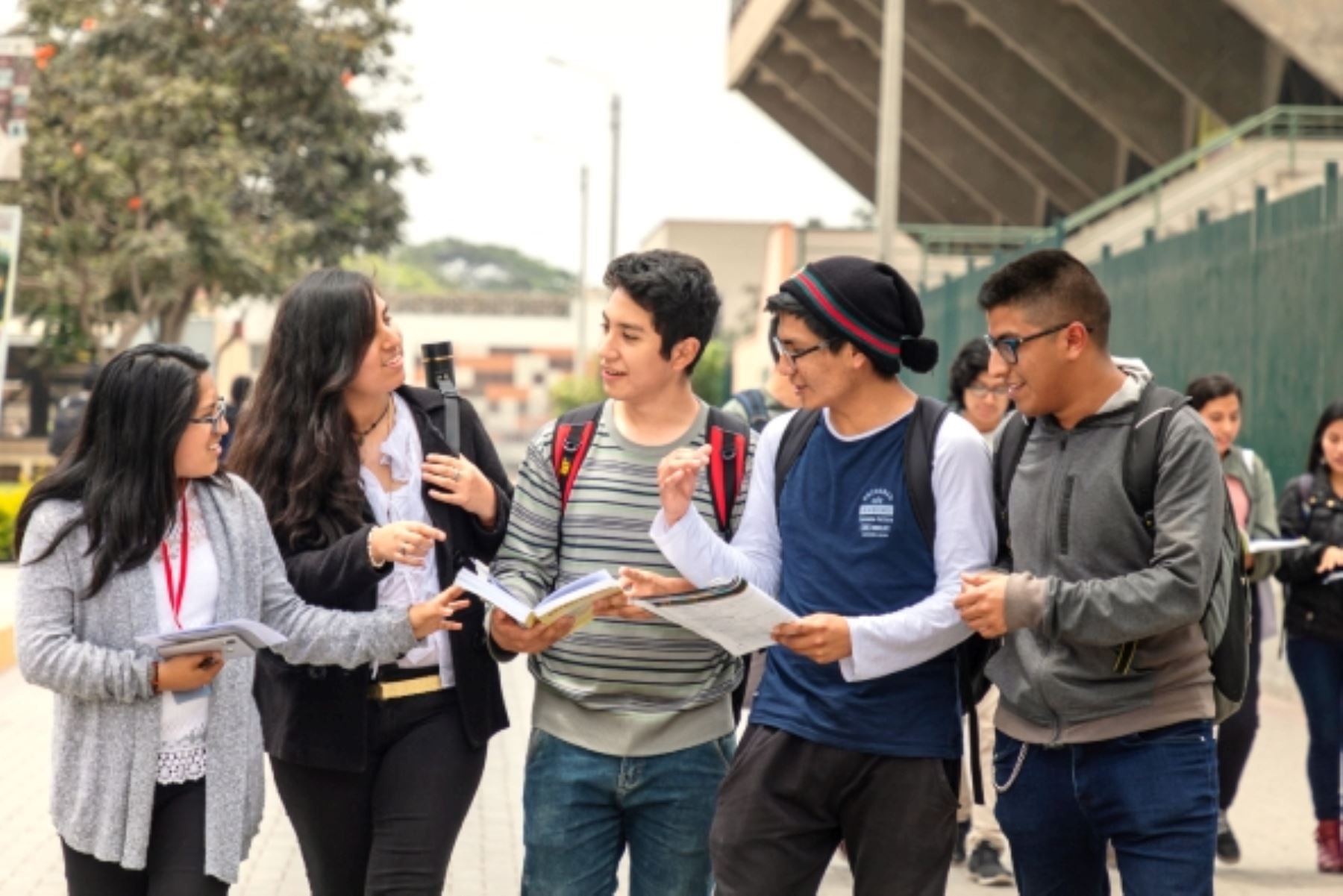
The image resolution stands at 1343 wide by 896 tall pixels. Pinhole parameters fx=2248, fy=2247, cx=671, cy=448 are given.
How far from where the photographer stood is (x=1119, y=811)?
4.68 meters

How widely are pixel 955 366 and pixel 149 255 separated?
24627 millimetres

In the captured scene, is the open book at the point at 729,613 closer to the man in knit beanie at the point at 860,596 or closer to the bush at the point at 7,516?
the man in knit beanie at the point at 860,596

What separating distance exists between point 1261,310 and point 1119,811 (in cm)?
1147

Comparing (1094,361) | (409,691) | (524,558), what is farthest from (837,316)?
(409,691)

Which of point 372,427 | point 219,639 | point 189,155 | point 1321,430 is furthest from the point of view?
point 189,155

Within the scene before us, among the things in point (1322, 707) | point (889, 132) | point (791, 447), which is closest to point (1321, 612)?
point (1322, 707)

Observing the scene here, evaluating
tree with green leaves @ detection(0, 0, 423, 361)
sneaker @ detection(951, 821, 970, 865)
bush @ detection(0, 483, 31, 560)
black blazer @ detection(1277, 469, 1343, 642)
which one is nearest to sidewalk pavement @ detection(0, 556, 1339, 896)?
sneaker @ detection(951, 821, 970, 865)

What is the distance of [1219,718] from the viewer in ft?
15.7

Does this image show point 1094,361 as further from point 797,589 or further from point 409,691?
point 409,691

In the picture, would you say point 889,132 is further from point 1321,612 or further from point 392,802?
point 392,802

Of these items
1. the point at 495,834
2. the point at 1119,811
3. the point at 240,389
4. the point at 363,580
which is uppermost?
the point at 240,389

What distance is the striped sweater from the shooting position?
201 inches

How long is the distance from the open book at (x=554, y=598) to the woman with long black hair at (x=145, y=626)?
23 centimetres

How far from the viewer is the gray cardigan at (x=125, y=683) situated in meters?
4.70
